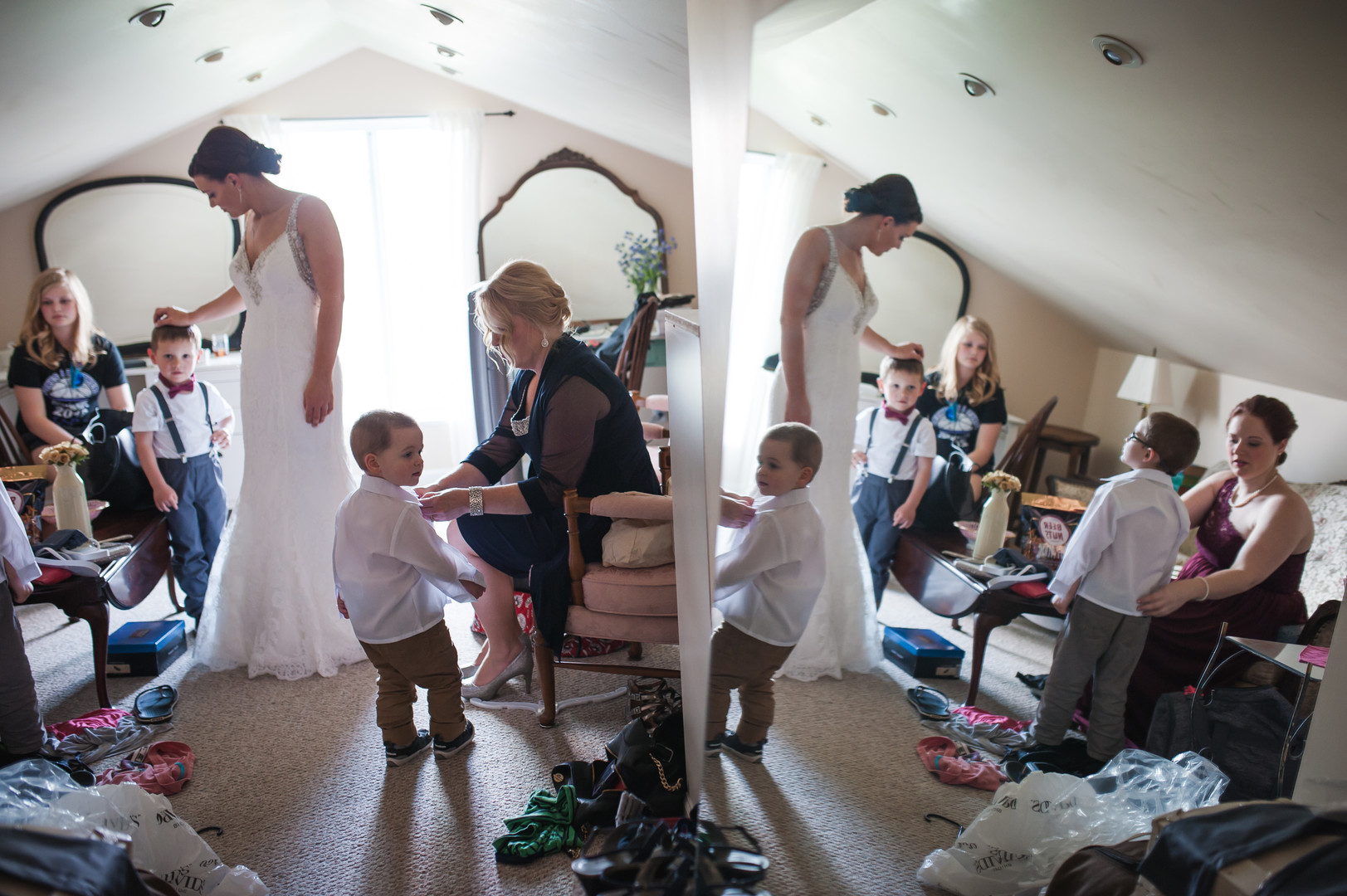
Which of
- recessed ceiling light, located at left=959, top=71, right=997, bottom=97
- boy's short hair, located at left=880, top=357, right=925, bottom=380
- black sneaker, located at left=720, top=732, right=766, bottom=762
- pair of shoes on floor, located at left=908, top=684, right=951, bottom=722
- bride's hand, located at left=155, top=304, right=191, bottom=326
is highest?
recessed ceiling light, located at left=959, top=71, right=997, bottom=97

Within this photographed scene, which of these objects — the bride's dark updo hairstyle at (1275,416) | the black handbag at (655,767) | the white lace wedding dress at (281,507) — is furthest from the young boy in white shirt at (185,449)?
the bride's dark updo hairstyle at (1275,416)

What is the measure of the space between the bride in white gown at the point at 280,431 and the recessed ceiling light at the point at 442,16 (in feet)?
2.65

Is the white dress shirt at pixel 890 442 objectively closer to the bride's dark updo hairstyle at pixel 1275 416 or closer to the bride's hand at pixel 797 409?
the bride's hand at pixel 797 409

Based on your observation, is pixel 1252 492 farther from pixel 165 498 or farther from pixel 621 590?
pixel 165 498

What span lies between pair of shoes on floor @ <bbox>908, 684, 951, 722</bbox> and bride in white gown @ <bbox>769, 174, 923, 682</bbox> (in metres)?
0.30

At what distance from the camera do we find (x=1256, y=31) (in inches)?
35.4

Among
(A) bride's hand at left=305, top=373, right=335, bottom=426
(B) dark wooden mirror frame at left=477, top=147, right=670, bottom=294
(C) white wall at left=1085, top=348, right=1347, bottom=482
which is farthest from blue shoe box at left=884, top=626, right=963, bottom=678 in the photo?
(B) dark wooden mirror frame at left=477, top=147, right=670, bottom=294

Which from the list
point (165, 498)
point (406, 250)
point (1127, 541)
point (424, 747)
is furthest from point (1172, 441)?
point (406, 250)

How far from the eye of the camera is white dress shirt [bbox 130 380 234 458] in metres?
2.17

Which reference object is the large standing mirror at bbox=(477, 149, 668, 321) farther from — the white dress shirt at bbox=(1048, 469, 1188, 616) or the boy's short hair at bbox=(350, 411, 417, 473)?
the white dress shirt at bbox=(1048, 469, 1188, 616)

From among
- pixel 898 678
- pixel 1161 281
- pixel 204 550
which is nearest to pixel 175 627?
pixel 204 550

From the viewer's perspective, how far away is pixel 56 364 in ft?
7.06

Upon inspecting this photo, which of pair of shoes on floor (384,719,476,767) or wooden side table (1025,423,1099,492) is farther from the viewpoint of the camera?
wooden side table (1025,423,1099,492)

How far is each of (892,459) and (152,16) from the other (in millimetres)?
2244
